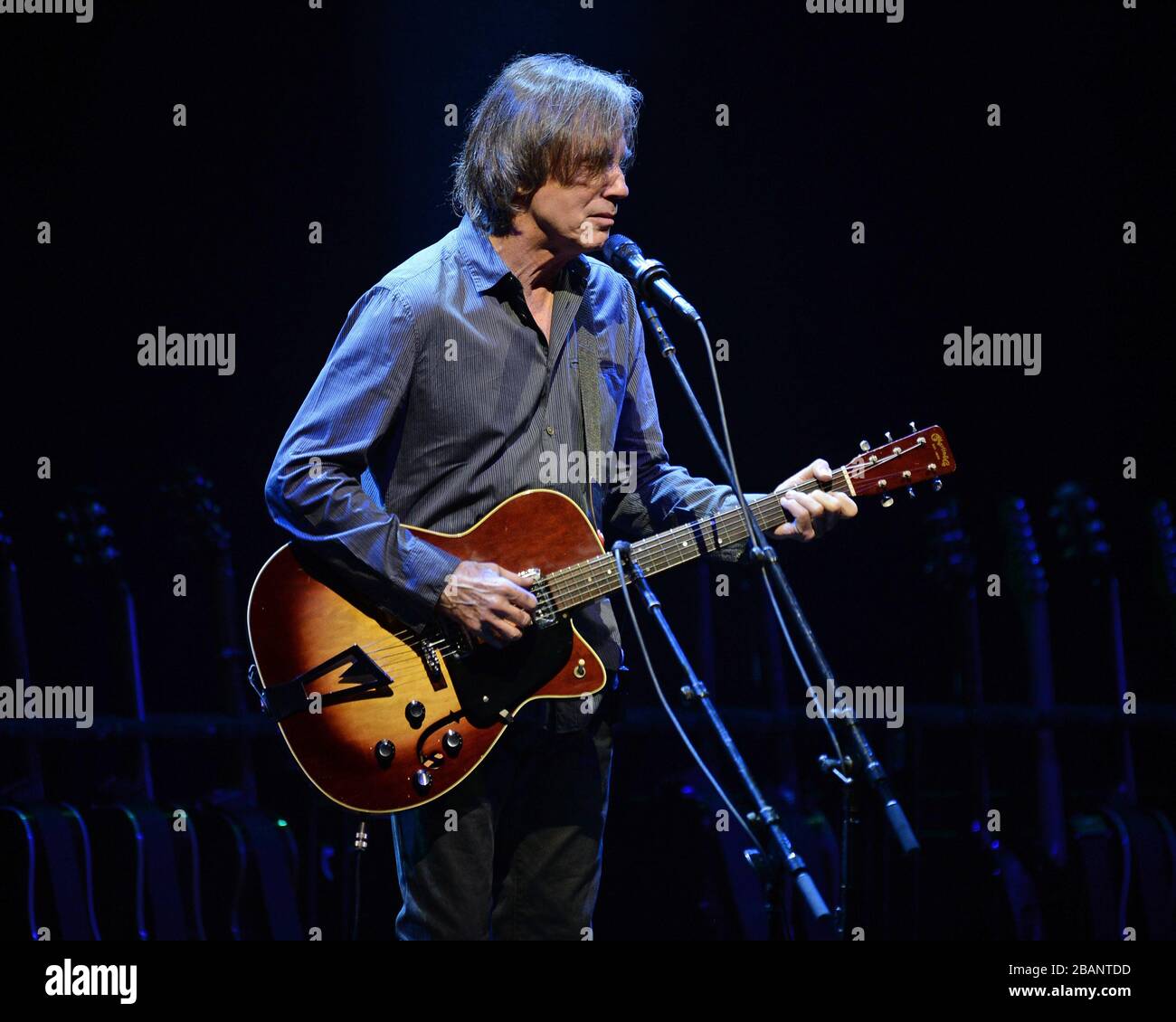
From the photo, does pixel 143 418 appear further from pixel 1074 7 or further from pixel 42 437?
pixel 1074 7

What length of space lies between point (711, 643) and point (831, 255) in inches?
57.1

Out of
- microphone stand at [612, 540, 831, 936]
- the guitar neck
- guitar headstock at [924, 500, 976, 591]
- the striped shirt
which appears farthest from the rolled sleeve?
guitar headstock at [924, 500, 976, 591]

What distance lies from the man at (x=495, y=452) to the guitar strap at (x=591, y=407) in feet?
0.04

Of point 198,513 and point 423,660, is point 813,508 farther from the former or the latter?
point 198,513

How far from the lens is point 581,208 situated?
9.22 ft

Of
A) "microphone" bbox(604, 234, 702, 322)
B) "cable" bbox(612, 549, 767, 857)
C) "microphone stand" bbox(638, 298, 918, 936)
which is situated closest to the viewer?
"microphone stand" bbox(638, 298, 918, 936)

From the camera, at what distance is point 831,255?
14.9 ft

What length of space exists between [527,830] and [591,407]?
94cm

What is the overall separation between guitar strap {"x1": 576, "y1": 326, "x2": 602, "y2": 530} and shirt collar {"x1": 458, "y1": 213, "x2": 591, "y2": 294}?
140 millimetres

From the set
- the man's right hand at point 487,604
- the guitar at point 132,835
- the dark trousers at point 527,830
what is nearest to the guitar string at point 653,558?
the man's right hand at point 487,604

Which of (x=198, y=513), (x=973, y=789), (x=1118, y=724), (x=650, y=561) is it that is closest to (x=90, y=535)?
(x=198, y=513)

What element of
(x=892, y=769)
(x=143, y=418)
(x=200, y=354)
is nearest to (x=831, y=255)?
(x=892, y=769)
